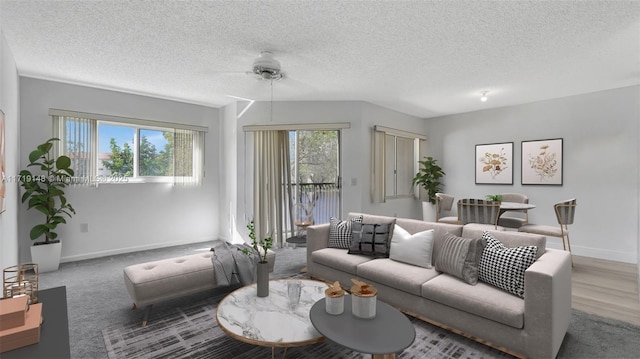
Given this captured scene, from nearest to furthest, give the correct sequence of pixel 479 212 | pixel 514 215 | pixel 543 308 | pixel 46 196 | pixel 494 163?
pixel 543 308 → pixel 46 196 → pixel 479 212 → pixel 514 215 → pixel 494 163

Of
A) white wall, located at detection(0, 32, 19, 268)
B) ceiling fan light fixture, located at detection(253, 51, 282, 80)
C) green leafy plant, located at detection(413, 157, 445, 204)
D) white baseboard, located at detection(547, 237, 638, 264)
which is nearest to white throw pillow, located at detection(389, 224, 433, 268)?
ceiling fan light fixture, located at detection(253, 51, 282, 80)

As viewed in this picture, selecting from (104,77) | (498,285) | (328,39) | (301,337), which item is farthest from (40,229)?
(498,285)

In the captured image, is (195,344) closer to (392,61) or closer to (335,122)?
(392,61)

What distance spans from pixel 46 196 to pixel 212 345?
3254 millimetres

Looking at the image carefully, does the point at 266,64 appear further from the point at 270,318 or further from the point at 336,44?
the point at 270,318

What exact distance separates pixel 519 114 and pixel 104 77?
657 cm

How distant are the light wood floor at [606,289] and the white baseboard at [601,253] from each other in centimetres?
13

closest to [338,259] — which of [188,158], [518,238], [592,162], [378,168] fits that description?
[518,238]

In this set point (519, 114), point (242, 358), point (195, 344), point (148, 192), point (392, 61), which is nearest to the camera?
point (242, 358)

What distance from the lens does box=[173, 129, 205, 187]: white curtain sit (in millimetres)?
5059

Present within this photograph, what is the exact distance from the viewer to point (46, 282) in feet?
11.0

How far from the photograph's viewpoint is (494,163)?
5.43 metres

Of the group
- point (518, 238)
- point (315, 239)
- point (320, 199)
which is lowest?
point (315, 239)

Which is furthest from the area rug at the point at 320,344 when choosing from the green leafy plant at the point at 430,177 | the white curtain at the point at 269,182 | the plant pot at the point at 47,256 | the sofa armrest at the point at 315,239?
the green leafy plant at the point at 430,177
